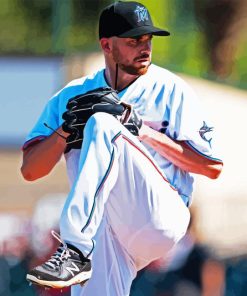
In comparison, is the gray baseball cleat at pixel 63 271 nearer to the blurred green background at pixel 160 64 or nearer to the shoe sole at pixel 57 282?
the shoe sole at pixel 57 282

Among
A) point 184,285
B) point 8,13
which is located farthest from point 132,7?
point 8,13

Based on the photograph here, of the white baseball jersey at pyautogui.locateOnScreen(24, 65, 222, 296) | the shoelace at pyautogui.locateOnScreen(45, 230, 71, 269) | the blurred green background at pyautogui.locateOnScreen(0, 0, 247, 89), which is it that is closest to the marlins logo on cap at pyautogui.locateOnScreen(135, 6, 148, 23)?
the white baseball jersey at pyautogui.locateOnScreen(24, 65, 222, 296)

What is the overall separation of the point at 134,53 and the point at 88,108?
0.33m

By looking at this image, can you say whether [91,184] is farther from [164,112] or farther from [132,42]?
[132,42]

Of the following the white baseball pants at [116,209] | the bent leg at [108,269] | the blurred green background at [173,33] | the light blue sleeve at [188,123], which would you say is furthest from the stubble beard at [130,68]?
the blurred green background at [173,33]

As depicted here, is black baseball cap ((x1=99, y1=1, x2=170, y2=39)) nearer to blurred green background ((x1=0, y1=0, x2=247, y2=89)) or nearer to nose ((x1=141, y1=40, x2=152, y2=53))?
nose ((x1=141, y1=40, x2=152, y2=53))

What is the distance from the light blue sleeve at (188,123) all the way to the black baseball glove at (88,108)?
10.5 inches

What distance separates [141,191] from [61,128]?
15.0 inches

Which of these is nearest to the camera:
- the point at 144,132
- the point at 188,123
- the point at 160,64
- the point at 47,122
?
the point at 144,132

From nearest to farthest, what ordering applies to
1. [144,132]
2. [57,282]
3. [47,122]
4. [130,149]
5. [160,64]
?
[57,282], [130,149], [144,132], [47,122], [160,64]

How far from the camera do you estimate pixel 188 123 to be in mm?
4113

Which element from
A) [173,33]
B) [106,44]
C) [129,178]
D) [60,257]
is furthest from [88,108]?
[173,33]

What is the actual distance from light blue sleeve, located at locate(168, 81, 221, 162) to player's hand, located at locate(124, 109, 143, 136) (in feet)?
0.63

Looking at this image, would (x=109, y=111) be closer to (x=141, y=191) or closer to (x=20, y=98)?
(x=141, y=191)
